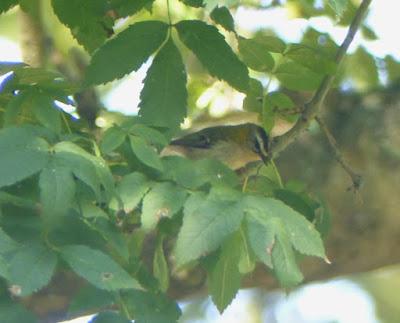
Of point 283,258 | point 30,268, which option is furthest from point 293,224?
point 30,268

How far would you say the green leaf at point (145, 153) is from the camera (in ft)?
8.83

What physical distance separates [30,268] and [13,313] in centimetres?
12

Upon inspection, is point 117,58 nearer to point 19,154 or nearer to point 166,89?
point 166,89

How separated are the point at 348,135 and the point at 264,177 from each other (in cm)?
180

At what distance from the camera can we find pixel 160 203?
8.67ft

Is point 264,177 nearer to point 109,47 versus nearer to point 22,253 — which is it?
point 109,47

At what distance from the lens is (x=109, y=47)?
3012 millimetres

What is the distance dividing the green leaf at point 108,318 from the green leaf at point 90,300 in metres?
→ 0.15

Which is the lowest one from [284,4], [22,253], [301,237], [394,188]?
[394,188]

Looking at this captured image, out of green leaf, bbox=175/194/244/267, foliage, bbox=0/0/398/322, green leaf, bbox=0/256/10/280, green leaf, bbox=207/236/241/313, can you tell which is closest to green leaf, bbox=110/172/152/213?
foliage, bbox=0/0/398/322

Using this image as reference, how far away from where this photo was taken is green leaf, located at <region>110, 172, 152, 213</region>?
2649mm

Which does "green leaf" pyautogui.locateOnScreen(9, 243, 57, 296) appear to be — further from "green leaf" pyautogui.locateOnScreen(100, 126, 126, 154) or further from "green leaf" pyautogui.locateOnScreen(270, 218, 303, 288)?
"green leaf" pyautogui.locateOnScreen(270, 218, 303, 288)

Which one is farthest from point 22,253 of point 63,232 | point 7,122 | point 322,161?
A: point 322,161

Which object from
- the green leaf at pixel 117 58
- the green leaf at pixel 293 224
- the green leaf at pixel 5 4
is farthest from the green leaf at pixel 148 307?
the green leaf at pixel 5 4
